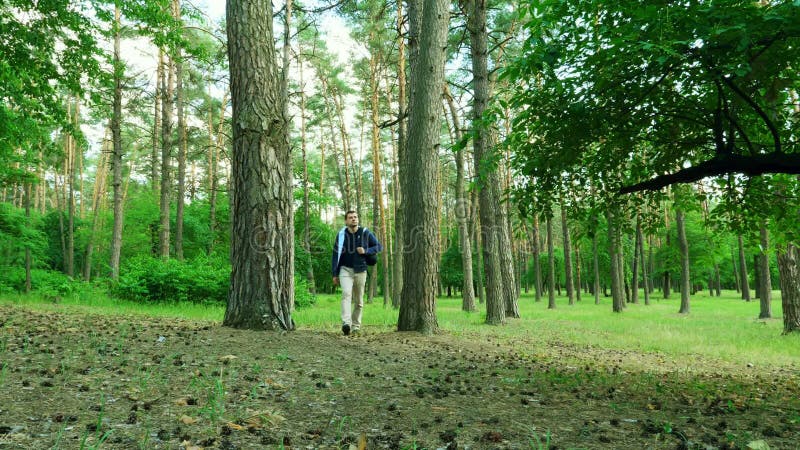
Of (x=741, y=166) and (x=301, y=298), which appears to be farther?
(x=301, y=298)

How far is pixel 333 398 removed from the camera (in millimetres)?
3750

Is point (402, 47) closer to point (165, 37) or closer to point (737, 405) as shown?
point (165, 37)

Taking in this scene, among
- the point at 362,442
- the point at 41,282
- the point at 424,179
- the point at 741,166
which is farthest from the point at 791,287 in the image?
the point at 41,282

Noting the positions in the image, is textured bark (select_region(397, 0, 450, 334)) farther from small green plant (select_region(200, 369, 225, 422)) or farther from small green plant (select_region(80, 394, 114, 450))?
small green plant (select_region(80, 394, 114, 450))

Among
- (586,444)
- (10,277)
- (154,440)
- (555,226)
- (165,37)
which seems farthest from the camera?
(555,226)

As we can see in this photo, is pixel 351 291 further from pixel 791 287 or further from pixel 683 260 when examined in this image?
pixel 683 260

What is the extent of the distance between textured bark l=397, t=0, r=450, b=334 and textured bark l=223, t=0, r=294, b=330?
2.36 metres

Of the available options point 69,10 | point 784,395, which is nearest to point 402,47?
point 69,10

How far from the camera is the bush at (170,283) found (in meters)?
13.7

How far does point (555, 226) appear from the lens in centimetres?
4556

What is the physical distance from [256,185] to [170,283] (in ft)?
30.1

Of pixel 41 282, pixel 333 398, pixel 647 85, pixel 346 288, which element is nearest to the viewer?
pixel 333 398

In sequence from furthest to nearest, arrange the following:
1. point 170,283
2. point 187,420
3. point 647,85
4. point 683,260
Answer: point 683,260 < point 170,283 < point 647,85 < point 187,420

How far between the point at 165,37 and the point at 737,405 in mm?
11697
